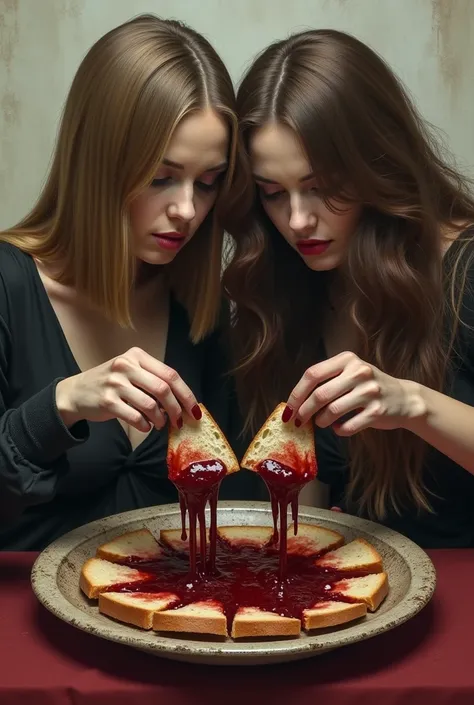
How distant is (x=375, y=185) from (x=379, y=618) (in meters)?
1.13

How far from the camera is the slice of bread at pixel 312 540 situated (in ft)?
6.49

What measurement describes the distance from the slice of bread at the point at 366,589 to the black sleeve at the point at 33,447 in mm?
631

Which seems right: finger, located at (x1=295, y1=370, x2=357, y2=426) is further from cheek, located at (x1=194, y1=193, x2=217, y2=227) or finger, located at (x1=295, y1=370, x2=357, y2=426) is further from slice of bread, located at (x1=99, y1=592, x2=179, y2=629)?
cheek, located at (x1=194, y1=193, x2=217, y2=227)

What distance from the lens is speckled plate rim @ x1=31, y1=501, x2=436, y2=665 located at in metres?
1.44

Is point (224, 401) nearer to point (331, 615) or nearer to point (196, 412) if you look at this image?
point (196, 412)

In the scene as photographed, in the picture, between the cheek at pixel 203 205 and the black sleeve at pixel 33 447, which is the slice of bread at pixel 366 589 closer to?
the black sleeve at pixel 33 447

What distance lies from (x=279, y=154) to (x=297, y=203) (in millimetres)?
128

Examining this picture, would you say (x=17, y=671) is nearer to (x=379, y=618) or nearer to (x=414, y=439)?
(x=379, y=618)

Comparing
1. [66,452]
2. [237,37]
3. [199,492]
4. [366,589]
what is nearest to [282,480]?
[199,492]

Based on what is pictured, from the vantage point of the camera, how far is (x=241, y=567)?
1882 mm

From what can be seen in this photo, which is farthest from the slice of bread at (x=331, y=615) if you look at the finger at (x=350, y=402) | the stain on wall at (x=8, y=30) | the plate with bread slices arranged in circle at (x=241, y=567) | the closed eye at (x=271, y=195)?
the stain on wall at (x=8, y=30)

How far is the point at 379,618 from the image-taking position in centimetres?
156

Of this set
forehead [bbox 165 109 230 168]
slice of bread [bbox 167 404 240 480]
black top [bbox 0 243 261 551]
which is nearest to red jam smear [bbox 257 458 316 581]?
slice of bread [bbox 167 404 240 480]

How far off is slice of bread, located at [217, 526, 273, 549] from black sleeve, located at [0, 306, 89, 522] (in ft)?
1.30
